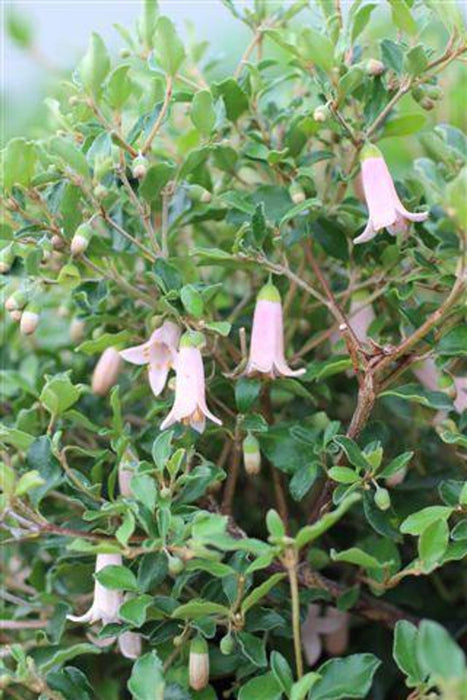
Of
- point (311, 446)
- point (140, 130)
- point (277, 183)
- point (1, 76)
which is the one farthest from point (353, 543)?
point (1, 76)

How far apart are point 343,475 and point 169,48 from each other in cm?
35

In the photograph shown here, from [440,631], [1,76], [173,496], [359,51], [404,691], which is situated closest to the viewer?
[440,631]

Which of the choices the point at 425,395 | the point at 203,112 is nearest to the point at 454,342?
the point at 425,395

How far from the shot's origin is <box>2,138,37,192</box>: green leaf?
78cm

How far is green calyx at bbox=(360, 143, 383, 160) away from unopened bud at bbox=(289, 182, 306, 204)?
2.3 inches

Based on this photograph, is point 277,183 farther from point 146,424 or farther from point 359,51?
point 146,424

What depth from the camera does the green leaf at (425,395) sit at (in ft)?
2.59

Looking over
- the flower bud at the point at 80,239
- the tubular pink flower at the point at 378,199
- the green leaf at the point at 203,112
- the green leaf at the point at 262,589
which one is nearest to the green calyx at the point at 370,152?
the tubular pink flower at the point at 378,199

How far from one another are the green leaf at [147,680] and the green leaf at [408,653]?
0.50 feet

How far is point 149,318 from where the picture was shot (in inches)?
35.9

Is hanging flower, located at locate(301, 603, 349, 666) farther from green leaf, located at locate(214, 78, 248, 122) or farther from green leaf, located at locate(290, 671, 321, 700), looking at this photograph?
green leaf, located at locate(214, 78, 248, 122)

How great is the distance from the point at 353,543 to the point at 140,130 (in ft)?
1.52

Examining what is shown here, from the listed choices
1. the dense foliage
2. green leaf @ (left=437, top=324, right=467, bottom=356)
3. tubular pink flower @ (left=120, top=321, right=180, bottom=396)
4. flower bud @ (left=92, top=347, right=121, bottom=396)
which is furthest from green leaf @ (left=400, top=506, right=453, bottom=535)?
flower bud @ (left=92, top=347, right=121, bottom=396)

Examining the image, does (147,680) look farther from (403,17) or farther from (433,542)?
(403,17)
